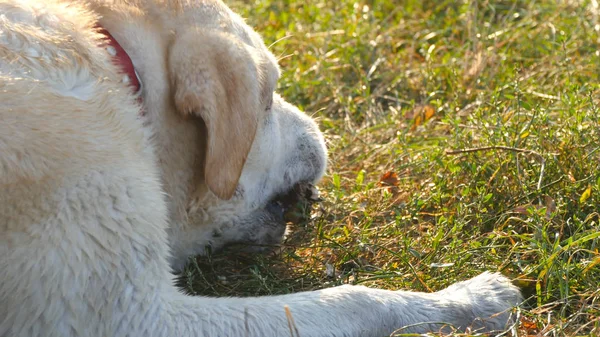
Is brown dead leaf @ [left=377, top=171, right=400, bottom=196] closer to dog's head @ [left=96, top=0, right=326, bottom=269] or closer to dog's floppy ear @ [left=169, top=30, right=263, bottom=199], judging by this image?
dog's head @ [left=96, top=0, right=326, bottom=269]

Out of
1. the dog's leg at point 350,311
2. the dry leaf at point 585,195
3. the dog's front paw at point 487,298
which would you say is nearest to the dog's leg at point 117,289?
the dog's leg at point 350,311

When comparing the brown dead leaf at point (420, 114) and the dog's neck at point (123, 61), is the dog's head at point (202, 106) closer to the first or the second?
the dog's neck at point (123, 61)

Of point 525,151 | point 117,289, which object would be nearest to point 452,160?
point 525,151

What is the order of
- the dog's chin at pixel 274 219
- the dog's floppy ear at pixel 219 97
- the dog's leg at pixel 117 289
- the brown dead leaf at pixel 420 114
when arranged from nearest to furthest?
the dog's leg at pixel 117 289
the dog's floppy ear at pixel 219 97
the dog's chin at pixel 274 219
the brown dead leaf at pixel 420 114

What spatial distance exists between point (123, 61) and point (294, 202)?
1193 mm

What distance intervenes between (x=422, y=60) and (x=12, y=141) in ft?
12.1

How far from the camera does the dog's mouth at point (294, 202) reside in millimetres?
4039

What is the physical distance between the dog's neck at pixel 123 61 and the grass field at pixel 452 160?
2.85ft

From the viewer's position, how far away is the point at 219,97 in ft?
10.8

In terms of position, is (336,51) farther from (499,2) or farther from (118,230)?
(118,230)

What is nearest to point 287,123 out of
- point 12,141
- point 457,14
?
point 12,141

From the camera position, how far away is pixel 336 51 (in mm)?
6016

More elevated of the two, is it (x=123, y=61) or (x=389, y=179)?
(x=123, y=61)

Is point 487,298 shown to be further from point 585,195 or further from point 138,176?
point 138,176
